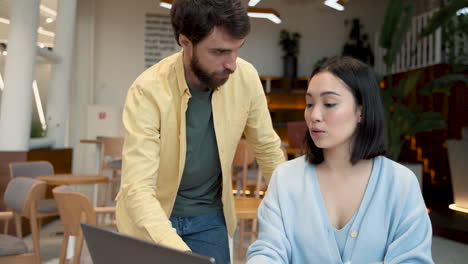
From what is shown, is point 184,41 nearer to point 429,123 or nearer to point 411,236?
point 411,236

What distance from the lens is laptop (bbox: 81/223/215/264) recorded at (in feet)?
2.59

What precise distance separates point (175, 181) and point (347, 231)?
2.11 ft

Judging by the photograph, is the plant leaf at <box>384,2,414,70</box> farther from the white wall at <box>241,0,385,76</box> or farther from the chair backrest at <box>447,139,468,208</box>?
the white wall at <box>241,0,385,76</box>

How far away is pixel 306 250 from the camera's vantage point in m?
1.30

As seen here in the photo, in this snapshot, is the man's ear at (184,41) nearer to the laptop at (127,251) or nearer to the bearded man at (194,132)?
the bearded man at (194,132)

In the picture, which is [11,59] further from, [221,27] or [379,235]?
[379,235]

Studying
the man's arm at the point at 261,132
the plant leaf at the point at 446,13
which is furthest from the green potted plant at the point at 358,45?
the man's arm at the point at 261,132

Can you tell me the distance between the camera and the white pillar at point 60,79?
7492 millimetres

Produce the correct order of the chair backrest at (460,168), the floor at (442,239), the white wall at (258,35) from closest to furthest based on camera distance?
the floor at (442,239)
the chair backrest at (460,168)
the white wall at (258,35)

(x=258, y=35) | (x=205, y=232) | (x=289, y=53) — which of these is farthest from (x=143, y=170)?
(x=258, y=35)

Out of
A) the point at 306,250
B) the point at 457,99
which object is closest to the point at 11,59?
the point at 306,250

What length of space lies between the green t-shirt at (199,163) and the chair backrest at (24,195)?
195 centimetres

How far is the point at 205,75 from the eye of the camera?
1613 mm

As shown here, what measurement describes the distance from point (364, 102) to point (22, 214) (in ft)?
9.13
